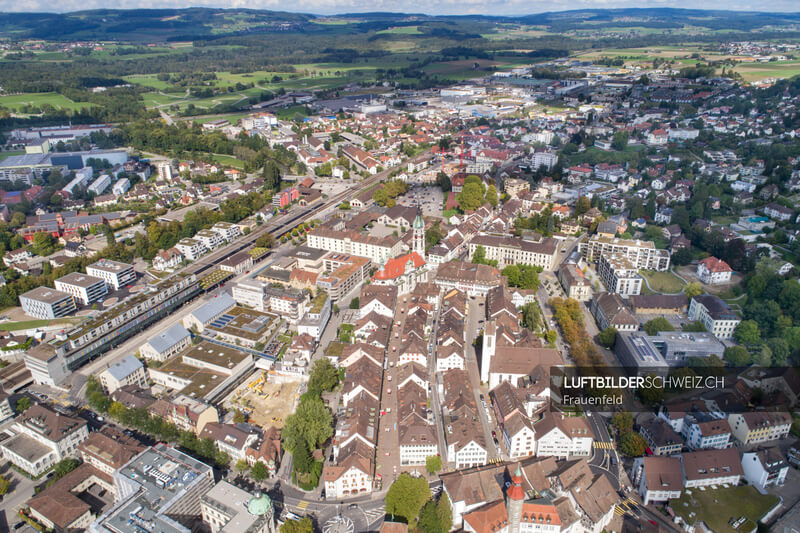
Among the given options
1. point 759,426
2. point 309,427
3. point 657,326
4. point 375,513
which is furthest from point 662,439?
point 309,427

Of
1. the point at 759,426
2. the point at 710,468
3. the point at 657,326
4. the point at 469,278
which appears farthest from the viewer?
the point at 469,278

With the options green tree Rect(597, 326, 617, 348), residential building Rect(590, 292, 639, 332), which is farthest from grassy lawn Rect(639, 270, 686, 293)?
green tree Rect(597, 326, 617, 348)

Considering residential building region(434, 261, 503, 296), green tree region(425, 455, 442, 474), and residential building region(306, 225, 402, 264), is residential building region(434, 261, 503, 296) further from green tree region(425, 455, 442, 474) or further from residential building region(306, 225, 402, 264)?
green tree region(425, 455, 442, 474)

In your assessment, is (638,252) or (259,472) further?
(638,252)

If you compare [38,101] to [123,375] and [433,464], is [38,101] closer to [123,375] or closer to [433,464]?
[123,375]

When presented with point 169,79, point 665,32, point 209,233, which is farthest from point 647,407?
point 665,32

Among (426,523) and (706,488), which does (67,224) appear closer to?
(426,523)
